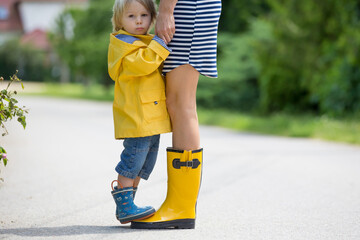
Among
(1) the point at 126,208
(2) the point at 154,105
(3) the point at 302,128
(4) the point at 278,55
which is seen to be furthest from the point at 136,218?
(4) the point at 278,55

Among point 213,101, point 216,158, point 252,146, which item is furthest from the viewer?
→ point 213,101

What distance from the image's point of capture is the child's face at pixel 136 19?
3180 mm

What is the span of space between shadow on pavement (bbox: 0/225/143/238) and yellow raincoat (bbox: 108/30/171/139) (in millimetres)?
521

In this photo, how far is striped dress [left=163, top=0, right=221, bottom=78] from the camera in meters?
3.13

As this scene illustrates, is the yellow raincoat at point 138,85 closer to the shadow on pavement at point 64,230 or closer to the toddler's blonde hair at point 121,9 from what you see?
the toddler's blonde hair at point 121,9

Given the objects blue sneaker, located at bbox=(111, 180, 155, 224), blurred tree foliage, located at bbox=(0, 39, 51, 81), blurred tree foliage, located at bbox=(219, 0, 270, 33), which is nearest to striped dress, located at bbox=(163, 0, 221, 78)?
blue sneaker, located at bbox=(111, 180, 155, 224)

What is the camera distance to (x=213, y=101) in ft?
73.2

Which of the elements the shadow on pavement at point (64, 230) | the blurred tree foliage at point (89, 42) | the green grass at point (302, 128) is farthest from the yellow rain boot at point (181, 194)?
the blurred tree foliage at point (89, 42)

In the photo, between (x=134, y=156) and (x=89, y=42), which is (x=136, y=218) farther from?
(x=89, y=42)

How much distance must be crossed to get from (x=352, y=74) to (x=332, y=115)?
101 cm

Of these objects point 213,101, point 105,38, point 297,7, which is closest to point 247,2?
point 213,101

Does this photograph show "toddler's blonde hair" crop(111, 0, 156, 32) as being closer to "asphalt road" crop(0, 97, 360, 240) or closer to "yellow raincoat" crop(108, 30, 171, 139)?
"yellow raincoat" crop(108, 30, 171, 139)

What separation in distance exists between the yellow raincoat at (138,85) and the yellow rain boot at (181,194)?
0.66ft

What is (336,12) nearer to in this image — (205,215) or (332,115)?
(332,115)
